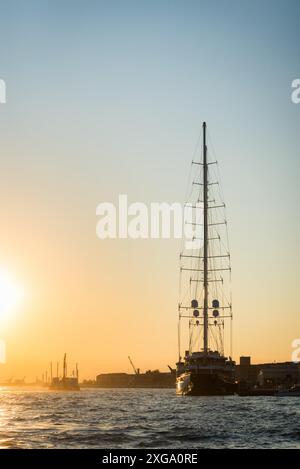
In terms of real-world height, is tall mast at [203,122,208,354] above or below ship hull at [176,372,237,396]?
above

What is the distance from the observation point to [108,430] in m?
53.5

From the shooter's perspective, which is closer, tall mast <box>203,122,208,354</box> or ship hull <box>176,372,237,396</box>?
ship hull <box>176,372,237,396</box>

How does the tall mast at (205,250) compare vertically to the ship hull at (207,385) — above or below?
above

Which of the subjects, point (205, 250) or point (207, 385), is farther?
point (205, 250)

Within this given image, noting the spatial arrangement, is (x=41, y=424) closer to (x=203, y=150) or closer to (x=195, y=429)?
(x=195, y=429)

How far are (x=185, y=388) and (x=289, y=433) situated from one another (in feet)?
334

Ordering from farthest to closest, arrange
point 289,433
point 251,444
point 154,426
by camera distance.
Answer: point 154,426 < point 289,433 < point 251,444

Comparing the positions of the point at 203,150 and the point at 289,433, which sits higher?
the point at 203,150

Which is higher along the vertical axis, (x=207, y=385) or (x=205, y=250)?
(x=205, y=250)

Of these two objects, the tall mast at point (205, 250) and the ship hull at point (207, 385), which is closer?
the ship hull at point (207, 385)
